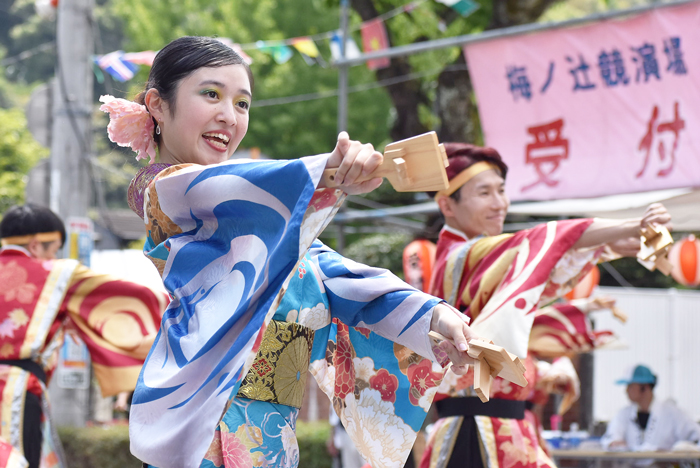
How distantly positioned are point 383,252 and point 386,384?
10880 mm

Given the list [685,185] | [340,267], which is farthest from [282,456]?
[685,185]

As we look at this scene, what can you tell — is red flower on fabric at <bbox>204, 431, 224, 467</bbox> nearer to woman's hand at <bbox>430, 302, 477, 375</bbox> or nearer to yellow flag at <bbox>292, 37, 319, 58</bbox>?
woman's hand at <bbox>430, 302, 477, 375</bbox>

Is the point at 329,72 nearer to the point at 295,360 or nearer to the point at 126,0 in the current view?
the point at 126,0

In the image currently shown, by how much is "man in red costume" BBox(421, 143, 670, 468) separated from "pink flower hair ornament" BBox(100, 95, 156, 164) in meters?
1.29

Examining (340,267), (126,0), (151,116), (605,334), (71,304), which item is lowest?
(605,334)

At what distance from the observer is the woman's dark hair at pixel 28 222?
13.9ft

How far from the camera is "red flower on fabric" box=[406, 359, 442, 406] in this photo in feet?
7.07

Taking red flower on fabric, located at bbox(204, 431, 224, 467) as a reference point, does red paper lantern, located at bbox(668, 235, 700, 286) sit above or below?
below

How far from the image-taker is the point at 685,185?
5172 mm

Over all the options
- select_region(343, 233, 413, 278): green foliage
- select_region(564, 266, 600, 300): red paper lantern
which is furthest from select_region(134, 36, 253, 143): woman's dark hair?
select_region(343, 233, 413, 278): green foliage

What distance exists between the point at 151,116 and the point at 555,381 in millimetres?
4200

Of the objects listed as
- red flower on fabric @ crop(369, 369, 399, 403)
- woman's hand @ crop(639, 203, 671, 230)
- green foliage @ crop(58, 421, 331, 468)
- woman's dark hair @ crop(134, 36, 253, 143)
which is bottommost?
green foliage @ crop(58, 421, 331, 468)

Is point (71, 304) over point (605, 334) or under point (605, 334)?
over

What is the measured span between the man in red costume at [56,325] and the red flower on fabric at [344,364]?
5.89 feet
